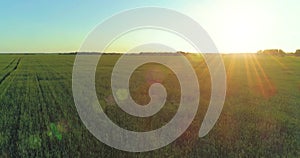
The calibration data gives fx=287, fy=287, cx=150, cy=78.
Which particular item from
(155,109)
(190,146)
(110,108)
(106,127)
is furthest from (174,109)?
(190,146)

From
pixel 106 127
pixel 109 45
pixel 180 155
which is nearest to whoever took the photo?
pixel 180 155

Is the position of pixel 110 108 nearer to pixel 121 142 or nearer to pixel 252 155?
pixel 121 142

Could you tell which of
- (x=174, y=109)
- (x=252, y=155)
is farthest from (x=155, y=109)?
(x=252, y=155)

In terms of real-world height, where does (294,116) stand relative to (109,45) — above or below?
below

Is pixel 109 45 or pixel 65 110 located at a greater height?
pixel 109 45

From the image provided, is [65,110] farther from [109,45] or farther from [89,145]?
[89,145]

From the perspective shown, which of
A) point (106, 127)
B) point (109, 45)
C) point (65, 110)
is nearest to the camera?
point (106, 127)

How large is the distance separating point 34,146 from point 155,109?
5.19 meters

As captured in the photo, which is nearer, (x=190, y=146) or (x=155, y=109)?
(x=190, y=146)

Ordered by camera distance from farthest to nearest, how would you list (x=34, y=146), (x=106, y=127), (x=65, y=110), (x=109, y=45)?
(x=65, y=110)
(x=109, y=45)
(x=106, y=127)
(x=34, y=146)

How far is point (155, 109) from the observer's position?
36.1 feet

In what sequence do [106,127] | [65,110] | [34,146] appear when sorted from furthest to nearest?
1. [65,110]
2. [106,127]
3. [34,146]

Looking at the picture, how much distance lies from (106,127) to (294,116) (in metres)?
7.14

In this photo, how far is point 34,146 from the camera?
6719 millimetres
